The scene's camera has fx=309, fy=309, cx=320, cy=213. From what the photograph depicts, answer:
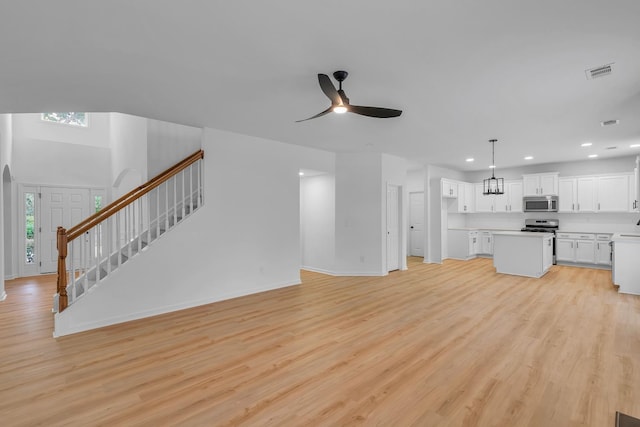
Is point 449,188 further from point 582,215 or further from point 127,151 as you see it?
point 127,151

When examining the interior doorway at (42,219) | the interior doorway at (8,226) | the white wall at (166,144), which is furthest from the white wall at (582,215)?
the interior doorway at (8,226)

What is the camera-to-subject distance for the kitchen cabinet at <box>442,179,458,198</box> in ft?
28.6

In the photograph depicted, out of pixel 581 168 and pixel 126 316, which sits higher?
pixel 581 168

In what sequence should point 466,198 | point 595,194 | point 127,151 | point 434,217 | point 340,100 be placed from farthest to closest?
point 466,198
point 434,217
point 595,194
point 127,151
point 340,100

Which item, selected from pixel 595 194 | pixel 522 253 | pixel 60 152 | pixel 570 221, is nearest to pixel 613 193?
pixel 595 194

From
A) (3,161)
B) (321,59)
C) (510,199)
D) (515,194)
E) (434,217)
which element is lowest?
Answer: (434,217)

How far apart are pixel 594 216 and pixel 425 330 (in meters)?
7.43

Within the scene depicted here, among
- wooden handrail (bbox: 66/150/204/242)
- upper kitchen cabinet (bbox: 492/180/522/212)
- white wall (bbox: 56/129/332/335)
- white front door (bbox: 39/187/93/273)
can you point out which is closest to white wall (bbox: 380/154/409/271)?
white wall (bbox: 56/129/332/335)

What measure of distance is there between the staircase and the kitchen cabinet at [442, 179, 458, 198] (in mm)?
6603

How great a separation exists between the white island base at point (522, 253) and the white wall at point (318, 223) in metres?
3.83

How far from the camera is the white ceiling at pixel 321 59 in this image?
6.93ft

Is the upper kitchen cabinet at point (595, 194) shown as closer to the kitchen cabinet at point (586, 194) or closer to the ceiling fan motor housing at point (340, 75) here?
the kitchen cabinet at point (586, 194)

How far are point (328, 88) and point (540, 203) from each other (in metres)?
8.25

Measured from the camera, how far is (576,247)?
25.5ft
